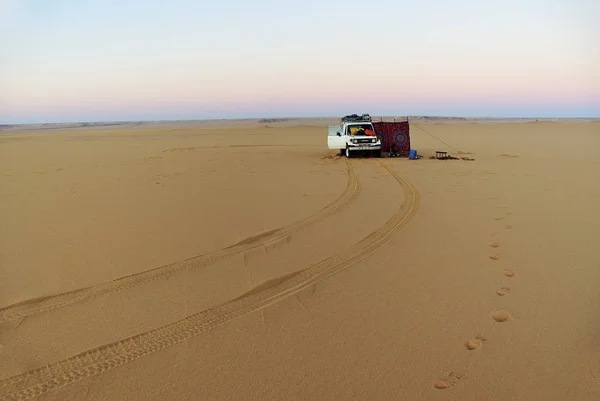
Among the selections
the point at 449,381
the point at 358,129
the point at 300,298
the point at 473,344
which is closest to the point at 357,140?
the point at 358,129

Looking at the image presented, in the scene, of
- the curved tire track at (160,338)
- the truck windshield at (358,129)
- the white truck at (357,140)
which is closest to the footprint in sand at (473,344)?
the curved tire track at (160,338)

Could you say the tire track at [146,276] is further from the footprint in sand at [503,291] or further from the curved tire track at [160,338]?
the footprint in sand at [503,291]

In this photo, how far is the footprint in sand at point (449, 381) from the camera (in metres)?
3.02

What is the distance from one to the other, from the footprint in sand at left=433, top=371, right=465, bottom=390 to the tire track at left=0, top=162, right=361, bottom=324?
340 centimetres

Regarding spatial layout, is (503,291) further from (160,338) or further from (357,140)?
(357,140)

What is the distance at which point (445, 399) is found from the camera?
2887mm

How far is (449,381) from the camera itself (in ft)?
10.1

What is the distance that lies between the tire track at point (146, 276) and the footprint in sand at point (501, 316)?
3402 millimetres

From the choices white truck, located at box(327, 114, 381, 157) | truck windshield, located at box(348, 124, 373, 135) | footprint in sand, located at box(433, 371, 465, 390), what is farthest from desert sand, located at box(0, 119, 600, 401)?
truck windshield, located at box(348, 124, 373, 135)

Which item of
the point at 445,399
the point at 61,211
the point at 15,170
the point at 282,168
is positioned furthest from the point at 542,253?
the point at 15,170

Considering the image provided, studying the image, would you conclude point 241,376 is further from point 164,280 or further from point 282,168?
point 282,168

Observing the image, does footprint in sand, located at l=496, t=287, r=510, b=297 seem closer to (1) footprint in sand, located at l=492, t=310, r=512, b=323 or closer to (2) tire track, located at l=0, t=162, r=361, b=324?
(1) footprint in sand, located at l=492, t=310, r=512, b=323

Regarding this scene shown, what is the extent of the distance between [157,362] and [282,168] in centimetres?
1247

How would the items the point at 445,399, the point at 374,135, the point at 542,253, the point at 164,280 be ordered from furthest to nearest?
1. the point at 374,135
2. the point at 542,253
3. the point at 164,280
4. the point at 445,399
